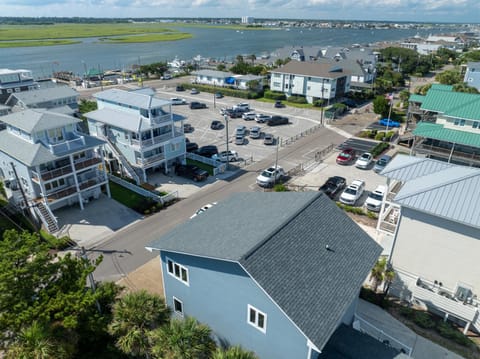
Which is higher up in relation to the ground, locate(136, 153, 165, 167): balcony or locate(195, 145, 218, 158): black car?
locate(136, 153, 165, 167): balcony

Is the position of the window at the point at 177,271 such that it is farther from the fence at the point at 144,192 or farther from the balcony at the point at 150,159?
the balcony at the point at 150,159

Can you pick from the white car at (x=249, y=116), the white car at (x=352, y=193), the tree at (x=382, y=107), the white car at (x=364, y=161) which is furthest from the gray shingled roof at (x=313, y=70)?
the white car at (x=352, y=193)

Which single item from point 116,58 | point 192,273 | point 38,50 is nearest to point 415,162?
point 192,273

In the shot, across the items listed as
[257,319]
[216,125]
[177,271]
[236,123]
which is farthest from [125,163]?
[257,319]

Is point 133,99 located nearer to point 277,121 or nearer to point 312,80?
point 277,121

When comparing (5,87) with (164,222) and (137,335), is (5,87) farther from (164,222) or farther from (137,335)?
(137,335)

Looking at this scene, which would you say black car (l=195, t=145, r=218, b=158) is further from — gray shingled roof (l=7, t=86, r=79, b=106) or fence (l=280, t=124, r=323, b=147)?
gray shingled roof (l=7, t=86, r=79, b=106)

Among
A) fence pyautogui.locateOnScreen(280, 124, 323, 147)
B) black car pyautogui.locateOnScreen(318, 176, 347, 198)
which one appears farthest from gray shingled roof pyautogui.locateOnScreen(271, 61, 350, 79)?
black car pyautogui.locateOnScreen(318, 176, 347, 198)
